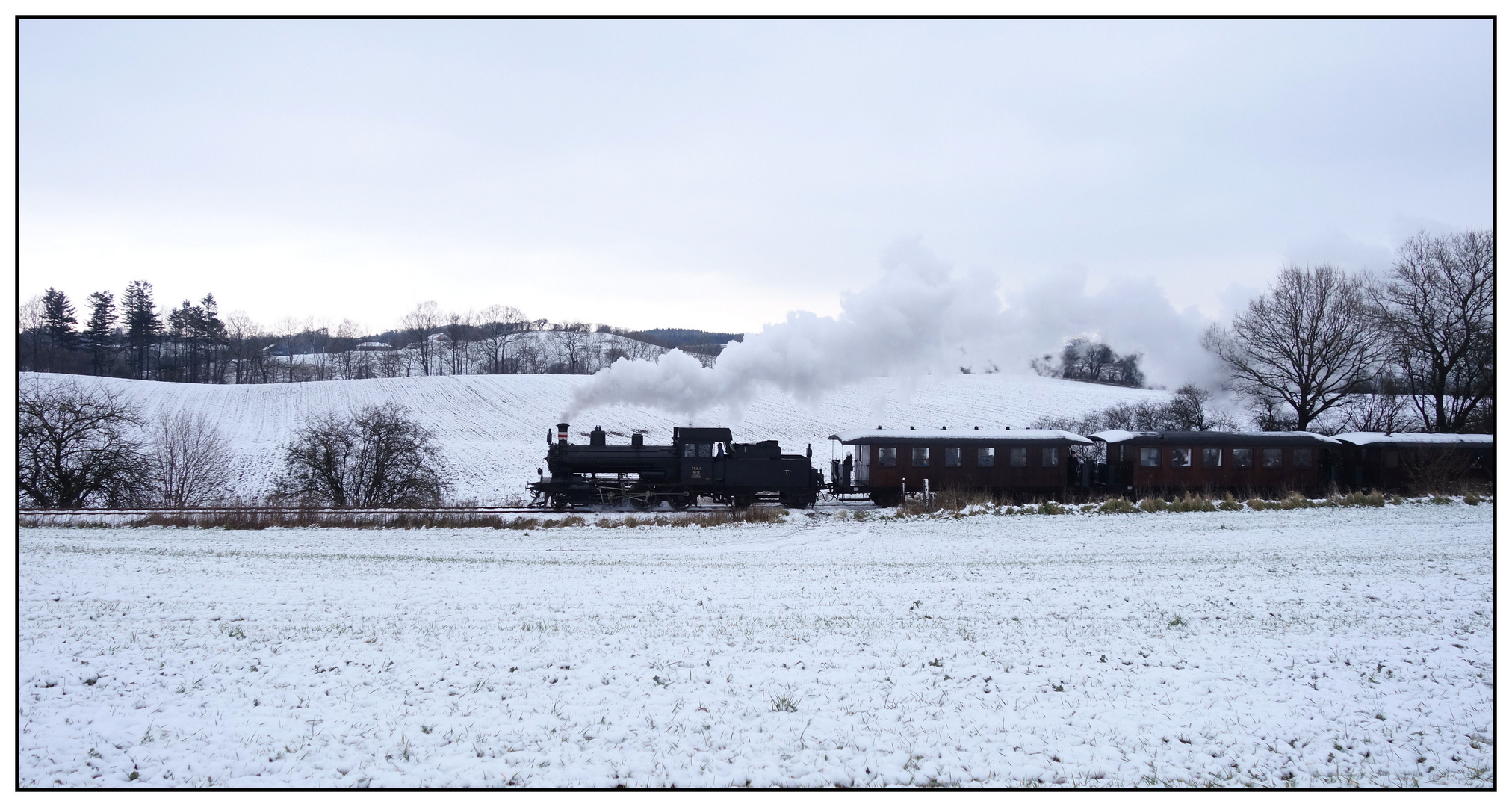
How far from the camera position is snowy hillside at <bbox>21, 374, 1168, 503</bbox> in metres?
40.8

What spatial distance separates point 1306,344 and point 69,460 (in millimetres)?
45069

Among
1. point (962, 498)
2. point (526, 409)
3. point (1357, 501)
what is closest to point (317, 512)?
point (962, 498)

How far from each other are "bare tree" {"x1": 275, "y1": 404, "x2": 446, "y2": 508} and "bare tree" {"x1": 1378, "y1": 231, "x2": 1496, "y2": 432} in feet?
118

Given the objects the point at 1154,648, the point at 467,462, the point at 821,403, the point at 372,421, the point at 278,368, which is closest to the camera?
the point at 1154,648

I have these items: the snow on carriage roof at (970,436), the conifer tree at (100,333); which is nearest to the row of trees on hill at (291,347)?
the conifer tree at (100,333)

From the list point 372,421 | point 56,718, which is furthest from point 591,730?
point 372,421

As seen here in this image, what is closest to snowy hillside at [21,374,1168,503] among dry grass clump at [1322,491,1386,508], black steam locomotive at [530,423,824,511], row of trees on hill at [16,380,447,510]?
row of trees on hill at [16,380,447,510]

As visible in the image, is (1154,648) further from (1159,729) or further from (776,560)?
(776,560)

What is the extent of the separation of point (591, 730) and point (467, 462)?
33.8 m

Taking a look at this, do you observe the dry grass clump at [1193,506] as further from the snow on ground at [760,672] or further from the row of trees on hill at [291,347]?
the row of trees on hill at [291,347]

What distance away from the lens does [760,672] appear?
271 inches

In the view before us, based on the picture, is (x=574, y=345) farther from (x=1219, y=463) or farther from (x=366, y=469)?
(x=1219, y=463)

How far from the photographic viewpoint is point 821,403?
5531 cm

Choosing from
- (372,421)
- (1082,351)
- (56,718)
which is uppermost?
(1082,351)
